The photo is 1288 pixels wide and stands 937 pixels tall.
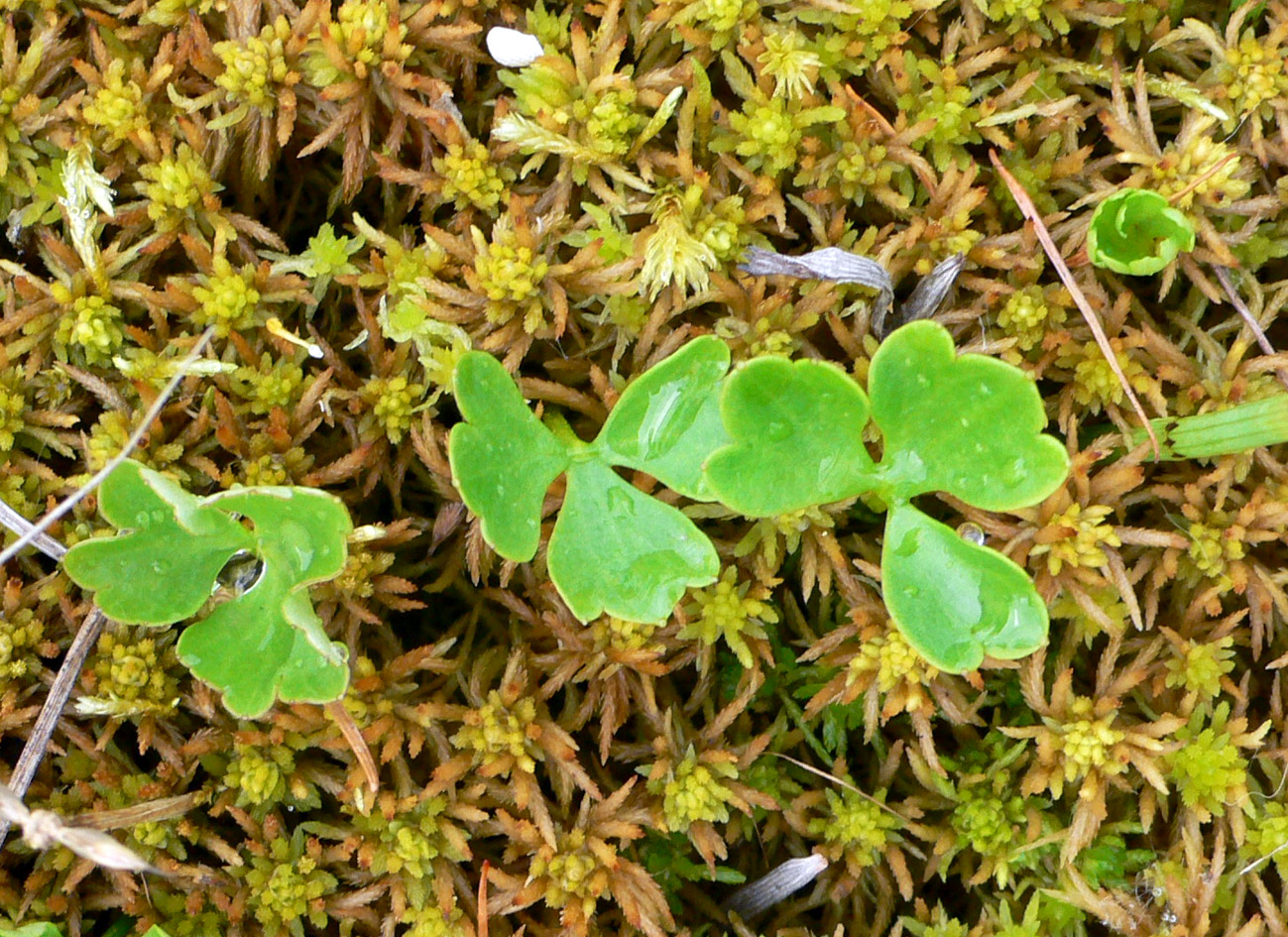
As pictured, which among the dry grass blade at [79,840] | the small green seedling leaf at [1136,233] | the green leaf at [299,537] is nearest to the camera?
the dry grass blade at [79,840]

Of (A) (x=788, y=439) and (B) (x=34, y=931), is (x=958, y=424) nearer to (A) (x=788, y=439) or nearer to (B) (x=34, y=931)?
(A) (x=788, y=439)

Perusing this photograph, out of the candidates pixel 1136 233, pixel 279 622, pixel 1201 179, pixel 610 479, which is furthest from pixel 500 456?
pixel 1201 179

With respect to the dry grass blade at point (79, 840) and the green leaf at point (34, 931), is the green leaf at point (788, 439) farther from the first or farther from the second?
the green leaf at point (34, 931)

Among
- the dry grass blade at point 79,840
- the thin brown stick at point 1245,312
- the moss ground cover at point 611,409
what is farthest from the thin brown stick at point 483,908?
the thin brown stick at point 1245,312

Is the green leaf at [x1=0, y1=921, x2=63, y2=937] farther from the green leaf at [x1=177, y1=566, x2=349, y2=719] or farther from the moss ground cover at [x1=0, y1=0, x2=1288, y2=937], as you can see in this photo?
the green leaf at [x1=177, y1=566, x2=349, y2=719]

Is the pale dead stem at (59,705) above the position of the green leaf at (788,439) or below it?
below

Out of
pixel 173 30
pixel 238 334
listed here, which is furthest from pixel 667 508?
pixel 173 30
